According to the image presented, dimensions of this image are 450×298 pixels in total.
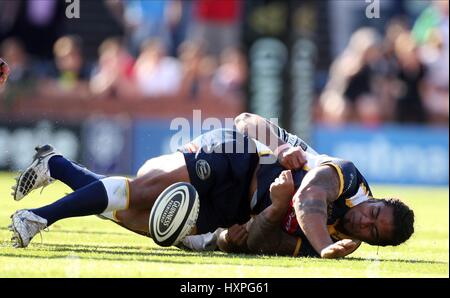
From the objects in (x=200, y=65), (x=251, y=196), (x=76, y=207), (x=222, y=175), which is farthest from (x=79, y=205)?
(x=200, y=65)

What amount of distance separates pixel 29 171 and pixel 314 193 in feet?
7.52

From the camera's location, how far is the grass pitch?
643cm

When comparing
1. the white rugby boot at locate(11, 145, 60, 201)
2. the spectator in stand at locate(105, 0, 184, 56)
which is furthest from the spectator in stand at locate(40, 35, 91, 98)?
the white rugby boot at locate(11, 145, 60, 201)

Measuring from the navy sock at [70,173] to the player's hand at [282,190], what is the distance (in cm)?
142

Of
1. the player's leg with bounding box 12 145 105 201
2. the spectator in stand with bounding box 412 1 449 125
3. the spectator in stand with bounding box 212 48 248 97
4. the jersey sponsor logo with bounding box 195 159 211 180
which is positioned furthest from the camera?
the spectator in stand with bounding box 412 1 449 125

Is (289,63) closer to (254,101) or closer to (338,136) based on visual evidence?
(254,101)

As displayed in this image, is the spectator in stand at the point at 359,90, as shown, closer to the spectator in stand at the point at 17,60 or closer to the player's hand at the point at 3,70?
the spectator in stand at the point at 17,60

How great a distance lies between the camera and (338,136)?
60.0 feet

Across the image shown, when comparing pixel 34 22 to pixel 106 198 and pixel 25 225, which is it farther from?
pixel 25 225

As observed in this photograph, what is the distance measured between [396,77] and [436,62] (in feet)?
2.51

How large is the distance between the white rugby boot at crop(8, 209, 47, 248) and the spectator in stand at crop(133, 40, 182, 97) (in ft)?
36.4

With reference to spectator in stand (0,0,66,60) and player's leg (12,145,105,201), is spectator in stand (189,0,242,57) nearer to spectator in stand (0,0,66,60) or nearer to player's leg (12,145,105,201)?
spectator in stand (0,0,66,60)

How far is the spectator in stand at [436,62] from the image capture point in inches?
746
